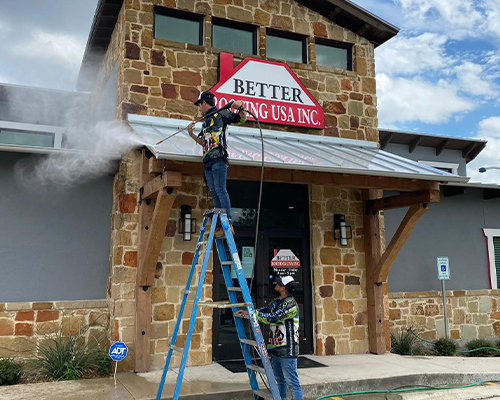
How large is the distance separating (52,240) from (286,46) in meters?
5.63

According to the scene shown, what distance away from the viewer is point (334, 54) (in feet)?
32.3

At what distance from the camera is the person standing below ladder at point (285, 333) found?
5.08 m

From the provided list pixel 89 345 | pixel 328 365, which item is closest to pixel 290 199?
pixel 328 365

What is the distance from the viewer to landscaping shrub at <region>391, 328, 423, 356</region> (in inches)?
364

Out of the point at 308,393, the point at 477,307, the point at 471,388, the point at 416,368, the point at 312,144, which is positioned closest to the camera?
the point at 308,393

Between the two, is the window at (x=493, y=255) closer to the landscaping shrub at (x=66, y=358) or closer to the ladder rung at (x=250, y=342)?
the ladder rung at (x=250, y=342)

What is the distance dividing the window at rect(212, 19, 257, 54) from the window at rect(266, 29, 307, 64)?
33 cm

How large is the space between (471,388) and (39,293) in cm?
653

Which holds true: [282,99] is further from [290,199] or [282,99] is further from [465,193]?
[465,193]

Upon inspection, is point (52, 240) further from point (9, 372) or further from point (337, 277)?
point (337, 277)

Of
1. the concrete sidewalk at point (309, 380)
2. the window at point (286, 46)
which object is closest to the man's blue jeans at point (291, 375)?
the concrete sidewalk at point (309, 380)

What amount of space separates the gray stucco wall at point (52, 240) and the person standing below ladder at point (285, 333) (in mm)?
3479

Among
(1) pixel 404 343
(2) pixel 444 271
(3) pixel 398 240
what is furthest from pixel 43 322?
(2) pixel 444 271

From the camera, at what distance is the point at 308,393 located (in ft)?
20.7
